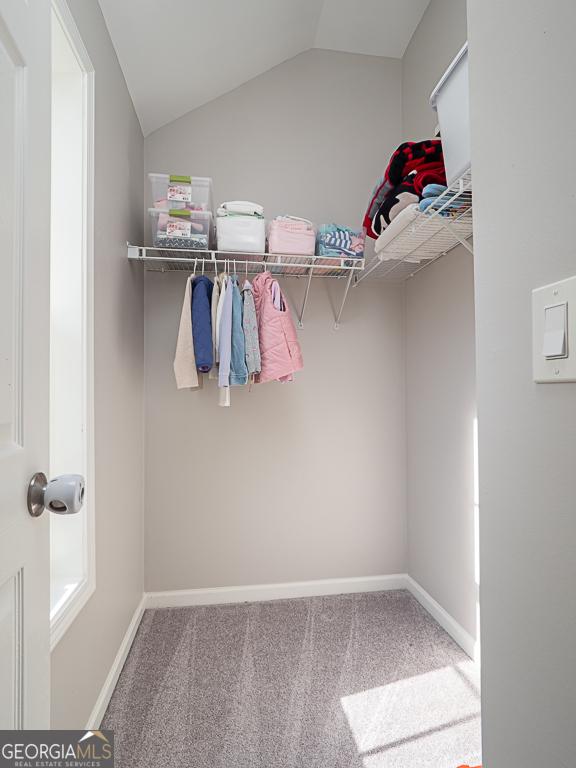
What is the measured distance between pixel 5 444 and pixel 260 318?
155 centimetres

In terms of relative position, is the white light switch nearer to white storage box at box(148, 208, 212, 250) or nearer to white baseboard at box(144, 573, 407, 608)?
white storage box at box(148, 208, 212, 250)

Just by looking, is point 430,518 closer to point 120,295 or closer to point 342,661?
point 342,661

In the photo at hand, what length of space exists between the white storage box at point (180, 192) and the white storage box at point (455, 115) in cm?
101

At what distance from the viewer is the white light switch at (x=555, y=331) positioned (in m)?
0.49

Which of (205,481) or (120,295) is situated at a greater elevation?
(120,295)

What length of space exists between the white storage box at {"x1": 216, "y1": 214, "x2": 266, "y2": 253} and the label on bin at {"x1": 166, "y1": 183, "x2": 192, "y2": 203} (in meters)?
0.16

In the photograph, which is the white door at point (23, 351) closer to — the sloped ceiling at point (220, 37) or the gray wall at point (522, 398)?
the gray wall at point (522, 398)

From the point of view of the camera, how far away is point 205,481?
7.61 ft

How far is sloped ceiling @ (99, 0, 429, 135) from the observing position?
172 cm

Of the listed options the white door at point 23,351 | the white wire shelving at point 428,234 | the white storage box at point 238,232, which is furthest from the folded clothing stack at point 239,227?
the white door at point 23,351

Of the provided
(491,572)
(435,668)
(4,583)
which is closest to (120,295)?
(4,583)

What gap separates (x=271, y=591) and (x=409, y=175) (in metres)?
2.09

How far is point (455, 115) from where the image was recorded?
130 centimetres

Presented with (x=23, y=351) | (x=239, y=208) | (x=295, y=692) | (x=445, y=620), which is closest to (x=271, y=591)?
(x=295, y=692)
